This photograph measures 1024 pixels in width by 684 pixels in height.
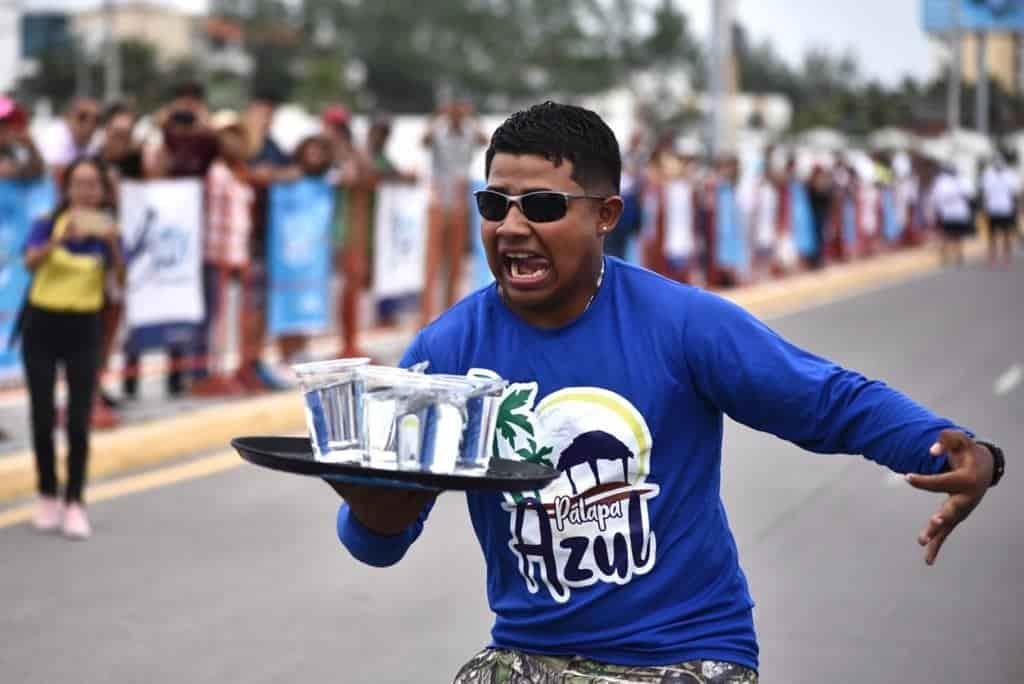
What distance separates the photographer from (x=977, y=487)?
3.17 meters

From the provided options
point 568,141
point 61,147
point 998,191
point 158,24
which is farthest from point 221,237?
point 158,24

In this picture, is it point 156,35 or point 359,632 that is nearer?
point 359,632

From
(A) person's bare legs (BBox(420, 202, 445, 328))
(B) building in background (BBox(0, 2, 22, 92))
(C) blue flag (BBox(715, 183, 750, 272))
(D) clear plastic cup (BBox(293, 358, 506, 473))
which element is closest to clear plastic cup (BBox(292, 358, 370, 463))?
(D) clear plastic cup (BBox(293, 358, 506, 473))

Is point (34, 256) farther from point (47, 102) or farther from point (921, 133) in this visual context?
point (47, 102)

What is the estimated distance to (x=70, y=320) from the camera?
838cm

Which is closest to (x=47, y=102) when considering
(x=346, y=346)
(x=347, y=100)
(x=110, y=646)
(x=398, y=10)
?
(x=347, y=100)

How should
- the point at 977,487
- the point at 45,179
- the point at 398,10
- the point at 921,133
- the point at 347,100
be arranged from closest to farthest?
the point at 977,487
the point at 45,179
the point at 921,133
the point at 347,100
the point at 398,10

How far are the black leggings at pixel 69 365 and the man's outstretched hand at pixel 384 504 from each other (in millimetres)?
5373

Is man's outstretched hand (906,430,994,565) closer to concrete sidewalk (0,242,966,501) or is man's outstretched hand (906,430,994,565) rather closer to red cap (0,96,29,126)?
concrete sidewalk (0,242,966,501)

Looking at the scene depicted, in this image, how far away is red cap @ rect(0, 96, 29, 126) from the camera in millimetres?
10711

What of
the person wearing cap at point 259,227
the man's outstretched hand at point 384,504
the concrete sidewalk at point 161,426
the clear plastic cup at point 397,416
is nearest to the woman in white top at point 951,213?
the concrete sidewalk at point 161,426

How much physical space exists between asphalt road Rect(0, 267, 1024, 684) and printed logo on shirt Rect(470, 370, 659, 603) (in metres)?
2.64

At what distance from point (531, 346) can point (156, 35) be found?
484 feet

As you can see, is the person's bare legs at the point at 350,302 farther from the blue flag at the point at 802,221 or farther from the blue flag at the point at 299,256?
the blue flag at the point at 802,221
